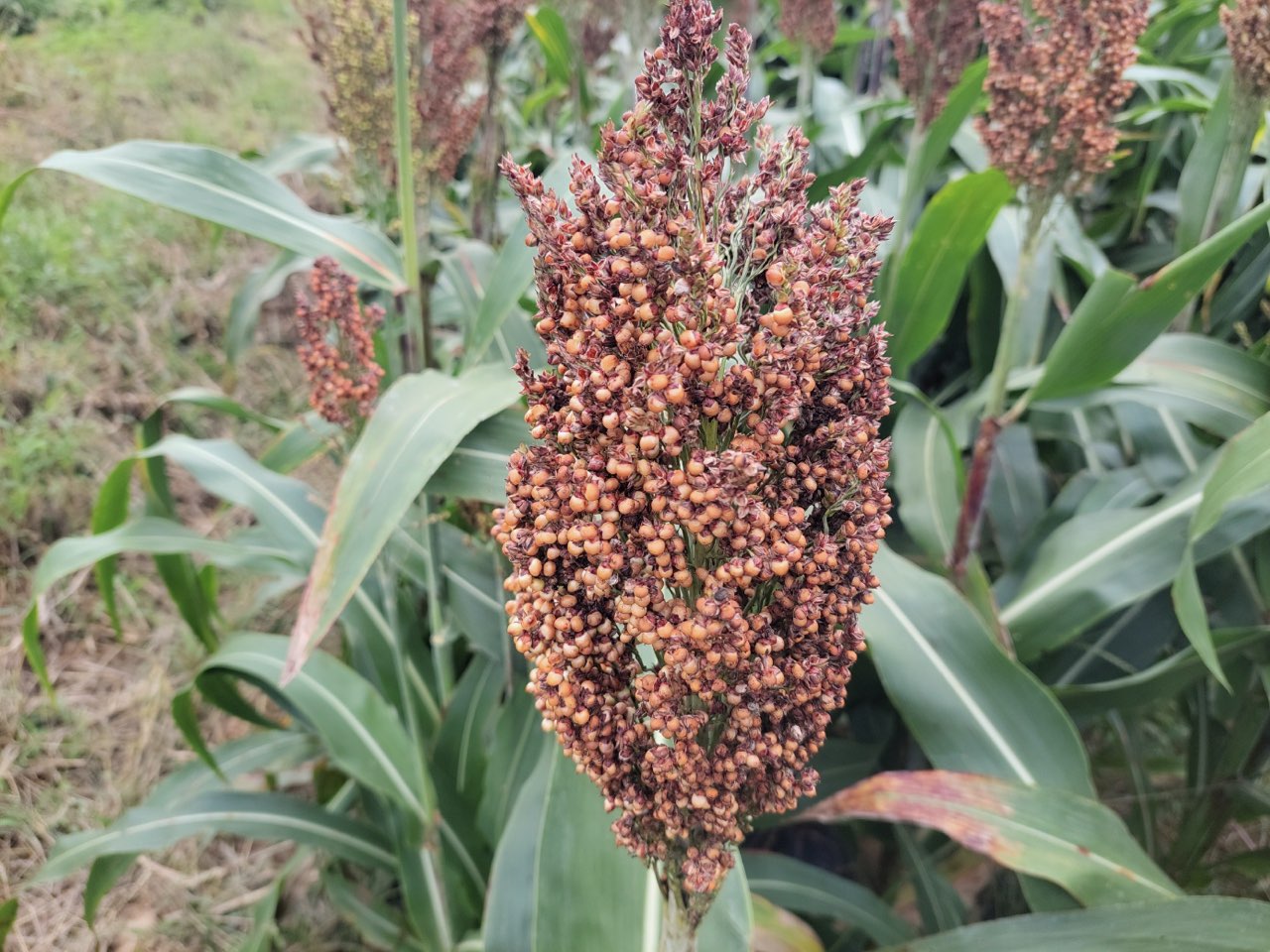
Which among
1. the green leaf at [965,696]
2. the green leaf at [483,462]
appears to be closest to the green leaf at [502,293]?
the green leaf at [483,462]

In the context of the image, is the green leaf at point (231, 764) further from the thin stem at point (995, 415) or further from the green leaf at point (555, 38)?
the green leaf at point (555, 38)

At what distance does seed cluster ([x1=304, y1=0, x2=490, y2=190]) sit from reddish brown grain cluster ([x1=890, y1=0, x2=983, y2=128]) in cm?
132

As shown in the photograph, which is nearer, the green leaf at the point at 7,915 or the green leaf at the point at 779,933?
the green leaf at the point at 779,933

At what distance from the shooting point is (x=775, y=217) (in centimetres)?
78

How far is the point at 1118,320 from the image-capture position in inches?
65.5

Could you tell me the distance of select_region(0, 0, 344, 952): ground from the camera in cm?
245

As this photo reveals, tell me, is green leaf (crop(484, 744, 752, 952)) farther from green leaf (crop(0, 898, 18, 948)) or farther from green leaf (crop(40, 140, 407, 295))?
green leaf (crop(0, 898, 18, 948))

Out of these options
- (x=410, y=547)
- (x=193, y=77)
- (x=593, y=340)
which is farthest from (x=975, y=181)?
(x=193, y=77)

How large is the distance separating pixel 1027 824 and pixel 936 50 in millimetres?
2273

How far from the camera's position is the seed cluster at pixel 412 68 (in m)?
1.92

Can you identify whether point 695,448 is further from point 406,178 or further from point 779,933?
point 779,933

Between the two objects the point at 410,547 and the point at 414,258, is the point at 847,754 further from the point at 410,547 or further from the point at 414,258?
the point at 414,258

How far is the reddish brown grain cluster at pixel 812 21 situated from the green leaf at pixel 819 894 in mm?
2924

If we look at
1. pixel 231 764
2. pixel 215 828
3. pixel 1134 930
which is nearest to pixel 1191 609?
pixel 1134 930
